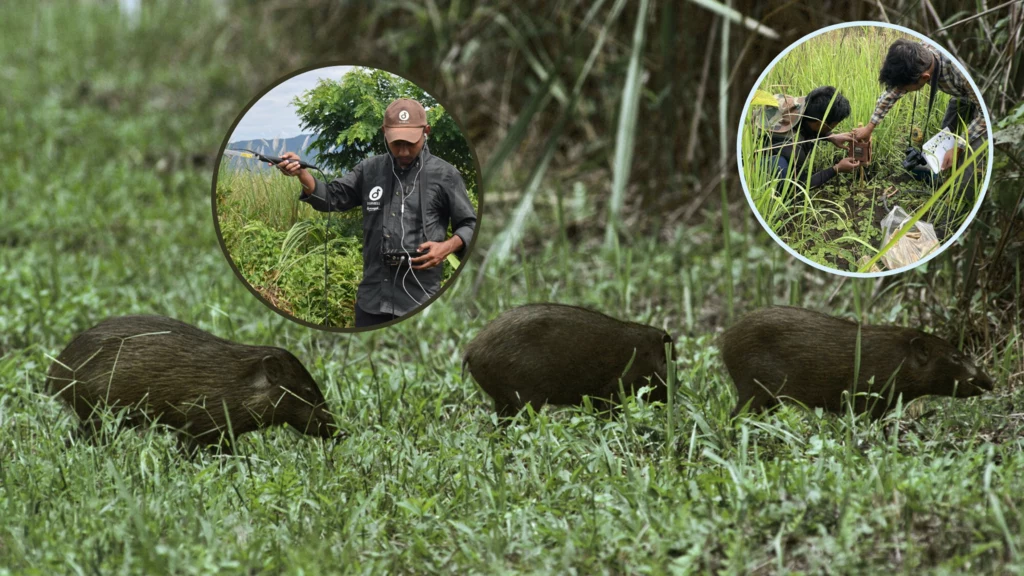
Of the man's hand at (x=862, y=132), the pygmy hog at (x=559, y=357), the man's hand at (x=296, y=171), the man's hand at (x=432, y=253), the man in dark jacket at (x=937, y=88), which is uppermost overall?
the man in dark jacket at (x=937, y=88)

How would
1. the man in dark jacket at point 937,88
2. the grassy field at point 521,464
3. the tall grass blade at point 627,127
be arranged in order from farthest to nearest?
the tall grass blade at point 627,127, the man in dark jacket at point 937,88, the grassy field at point 521,464

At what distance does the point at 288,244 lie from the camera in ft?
11.0

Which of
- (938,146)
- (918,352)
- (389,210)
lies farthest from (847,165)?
(389,210)

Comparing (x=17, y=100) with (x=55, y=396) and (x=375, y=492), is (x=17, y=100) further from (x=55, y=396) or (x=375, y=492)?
(x=375, y=492)

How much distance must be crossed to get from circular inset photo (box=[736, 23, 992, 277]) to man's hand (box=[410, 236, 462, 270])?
3.41 ft

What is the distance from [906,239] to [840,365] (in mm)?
432

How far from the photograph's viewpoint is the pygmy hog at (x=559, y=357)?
11.0ft

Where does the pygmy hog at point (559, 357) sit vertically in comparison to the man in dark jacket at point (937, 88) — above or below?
below

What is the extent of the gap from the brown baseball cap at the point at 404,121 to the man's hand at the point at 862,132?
4.30ft

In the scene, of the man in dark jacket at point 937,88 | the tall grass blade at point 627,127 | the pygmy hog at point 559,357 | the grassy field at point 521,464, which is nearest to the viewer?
the grassy field at point 521,464

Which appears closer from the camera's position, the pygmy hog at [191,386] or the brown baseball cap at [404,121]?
the brown baseball cap at [404,121]

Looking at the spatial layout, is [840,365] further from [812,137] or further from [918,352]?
[812,137]

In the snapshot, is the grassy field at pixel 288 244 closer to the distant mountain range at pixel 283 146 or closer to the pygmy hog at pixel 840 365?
the distant mountain range at pixel 283 146

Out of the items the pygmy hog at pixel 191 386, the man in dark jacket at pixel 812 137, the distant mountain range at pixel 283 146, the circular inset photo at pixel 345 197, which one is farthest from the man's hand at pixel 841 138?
the pygmy hog at pixel 191 386
